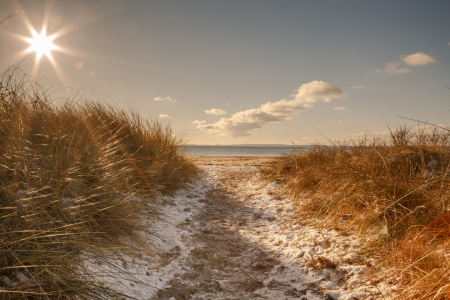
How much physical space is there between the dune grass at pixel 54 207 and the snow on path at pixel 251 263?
414 mm

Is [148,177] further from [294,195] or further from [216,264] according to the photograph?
[294,195]

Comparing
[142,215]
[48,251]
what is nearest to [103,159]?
[142,215]

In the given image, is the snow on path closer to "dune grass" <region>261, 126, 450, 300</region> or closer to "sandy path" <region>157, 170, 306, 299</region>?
"sandy path" <region>157, 170, 306, 299</region>

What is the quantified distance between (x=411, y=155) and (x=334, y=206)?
1772 mm

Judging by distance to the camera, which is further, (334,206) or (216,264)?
(334,206)

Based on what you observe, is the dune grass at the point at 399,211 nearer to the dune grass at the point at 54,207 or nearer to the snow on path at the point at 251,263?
the snow on path at the point at 251,263

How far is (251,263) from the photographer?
2916 millimetres

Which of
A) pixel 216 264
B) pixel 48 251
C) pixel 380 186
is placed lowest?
pixel 216 264

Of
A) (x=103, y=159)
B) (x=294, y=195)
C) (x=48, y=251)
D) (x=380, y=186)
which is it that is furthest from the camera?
(x=294, y=195)

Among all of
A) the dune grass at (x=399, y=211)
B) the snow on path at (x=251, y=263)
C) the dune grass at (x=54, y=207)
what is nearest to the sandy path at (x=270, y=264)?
the snow on path at (x=251, y=263)

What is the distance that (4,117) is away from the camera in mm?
2895

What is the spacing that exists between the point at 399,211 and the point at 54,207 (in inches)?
138

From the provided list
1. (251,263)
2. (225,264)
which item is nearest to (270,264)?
(251,263)

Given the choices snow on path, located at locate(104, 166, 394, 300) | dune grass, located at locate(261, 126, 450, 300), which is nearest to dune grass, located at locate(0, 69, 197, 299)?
snow on path, located at locate(104, 166, 394, 300)
